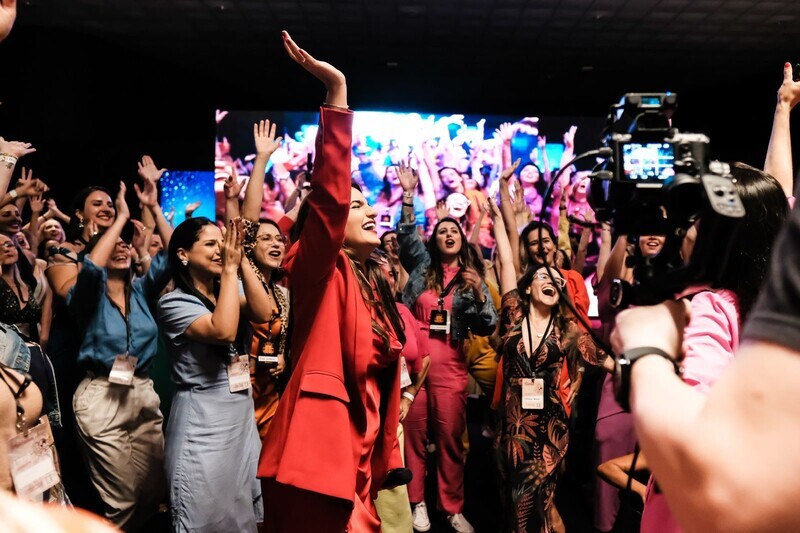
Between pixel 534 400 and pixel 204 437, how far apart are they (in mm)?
1621

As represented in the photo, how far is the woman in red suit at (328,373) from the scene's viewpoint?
1.62 m

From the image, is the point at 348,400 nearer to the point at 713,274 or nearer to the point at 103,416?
the point at 713,274

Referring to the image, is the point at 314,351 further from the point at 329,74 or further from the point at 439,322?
the point at 439,322

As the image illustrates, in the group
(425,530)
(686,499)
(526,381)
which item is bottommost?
(425,530)

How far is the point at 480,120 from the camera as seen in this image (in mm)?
8047

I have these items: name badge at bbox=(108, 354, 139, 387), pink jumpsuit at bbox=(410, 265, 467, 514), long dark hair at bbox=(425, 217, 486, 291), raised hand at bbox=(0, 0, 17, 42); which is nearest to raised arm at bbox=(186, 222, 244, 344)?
name badge at bbox=(108, 354, 139, 387)

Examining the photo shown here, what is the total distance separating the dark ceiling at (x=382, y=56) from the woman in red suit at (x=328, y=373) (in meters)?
5.57

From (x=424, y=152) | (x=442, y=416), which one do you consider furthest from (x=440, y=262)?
(x=424, y=152)

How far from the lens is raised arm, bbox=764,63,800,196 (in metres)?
1.86

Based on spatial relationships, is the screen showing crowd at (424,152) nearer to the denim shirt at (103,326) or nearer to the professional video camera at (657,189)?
the denim shirt at (103,326)

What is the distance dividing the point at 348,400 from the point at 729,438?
1280 millimetres

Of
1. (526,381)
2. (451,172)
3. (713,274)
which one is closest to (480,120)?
(451,172)

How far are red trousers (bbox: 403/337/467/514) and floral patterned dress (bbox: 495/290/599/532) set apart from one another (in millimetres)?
628

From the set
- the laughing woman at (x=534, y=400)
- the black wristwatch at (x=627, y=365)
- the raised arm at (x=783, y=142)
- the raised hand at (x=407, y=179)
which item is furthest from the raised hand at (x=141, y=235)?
the black wristwatch at (x=627, y=365)
